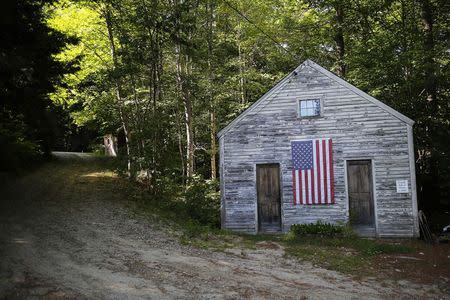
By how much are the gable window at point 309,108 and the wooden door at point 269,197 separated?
2167 mm

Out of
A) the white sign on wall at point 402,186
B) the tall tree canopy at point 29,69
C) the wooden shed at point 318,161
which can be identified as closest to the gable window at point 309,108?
the wooden shed at point 318,161

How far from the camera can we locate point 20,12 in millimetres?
9109

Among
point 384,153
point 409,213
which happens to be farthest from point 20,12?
point 409,213

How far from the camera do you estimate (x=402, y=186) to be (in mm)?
12945

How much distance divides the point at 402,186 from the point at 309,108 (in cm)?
416

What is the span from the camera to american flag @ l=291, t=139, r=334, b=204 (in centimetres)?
1359

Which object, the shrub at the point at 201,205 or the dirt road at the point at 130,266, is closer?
the dirt road at the point at 130,266

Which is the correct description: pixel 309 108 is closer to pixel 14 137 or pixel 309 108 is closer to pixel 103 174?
pixel 14 137

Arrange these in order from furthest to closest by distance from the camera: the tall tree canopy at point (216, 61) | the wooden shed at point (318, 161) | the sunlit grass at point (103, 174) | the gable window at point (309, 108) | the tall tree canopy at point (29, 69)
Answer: the sunlit grass at point (103, 174), the tall tree canopy at point (216, 61), the gable window at point (309, 108), the wooden shed at point (318, 161), the tall tree canopy at point (29, 69)

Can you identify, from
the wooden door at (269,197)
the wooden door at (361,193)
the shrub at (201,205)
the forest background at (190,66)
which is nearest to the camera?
the forest background at (190,66)

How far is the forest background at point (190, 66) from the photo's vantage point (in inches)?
447

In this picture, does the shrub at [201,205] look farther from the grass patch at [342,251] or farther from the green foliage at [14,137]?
the green foliage at [14,137]

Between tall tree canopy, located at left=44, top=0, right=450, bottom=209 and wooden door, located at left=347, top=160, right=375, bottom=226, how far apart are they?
11.1 ft

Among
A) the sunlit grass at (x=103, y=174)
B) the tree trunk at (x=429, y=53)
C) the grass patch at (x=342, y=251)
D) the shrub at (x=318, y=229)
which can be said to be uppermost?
the tree trunk at (x=429, y=53)
